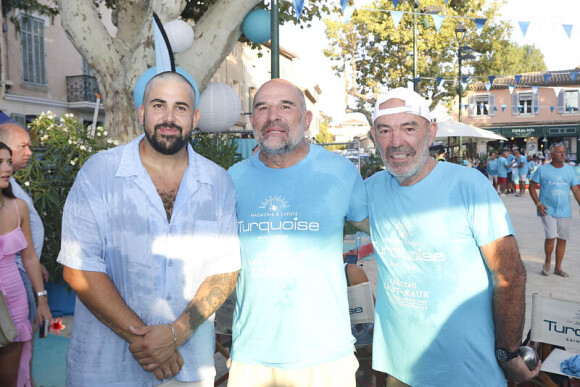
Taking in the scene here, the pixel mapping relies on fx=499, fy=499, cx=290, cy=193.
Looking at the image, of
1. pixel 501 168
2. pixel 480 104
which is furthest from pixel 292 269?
pixel 480 104

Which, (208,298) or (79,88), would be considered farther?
(79,88)

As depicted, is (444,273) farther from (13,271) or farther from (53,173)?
(53,173)

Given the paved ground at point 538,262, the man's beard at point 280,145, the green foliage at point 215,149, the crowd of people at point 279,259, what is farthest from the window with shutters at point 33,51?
the crowd of people at point 279,259

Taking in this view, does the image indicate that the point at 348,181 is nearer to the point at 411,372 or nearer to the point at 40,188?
the point at 411,372

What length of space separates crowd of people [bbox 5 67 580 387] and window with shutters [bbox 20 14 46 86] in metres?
19.9

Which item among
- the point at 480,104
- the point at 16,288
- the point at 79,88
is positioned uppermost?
the point at 480,104

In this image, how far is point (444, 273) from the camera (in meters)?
2.27

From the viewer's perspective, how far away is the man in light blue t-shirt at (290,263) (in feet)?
7.64

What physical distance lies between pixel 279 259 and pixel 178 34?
18.0 feet

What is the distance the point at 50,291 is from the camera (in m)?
5.96

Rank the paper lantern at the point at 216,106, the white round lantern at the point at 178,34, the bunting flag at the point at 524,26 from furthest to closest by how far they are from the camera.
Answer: the bunting flag at the point at 524,26
the paper lantern at the point at 216,106
the white round lantern at the point at 178,34

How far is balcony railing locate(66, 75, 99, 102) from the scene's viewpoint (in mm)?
21422

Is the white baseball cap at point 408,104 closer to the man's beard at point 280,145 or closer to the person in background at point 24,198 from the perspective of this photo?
the man's beard at point 280,145

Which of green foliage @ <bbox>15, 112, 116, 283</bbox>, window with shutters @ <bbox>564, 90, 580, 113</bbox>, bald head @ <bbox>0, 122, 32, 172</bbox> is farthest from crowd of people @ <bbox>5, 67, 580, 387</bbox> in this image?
window with shutters @ <bbox>564, 90, 580, 113</bbox>
